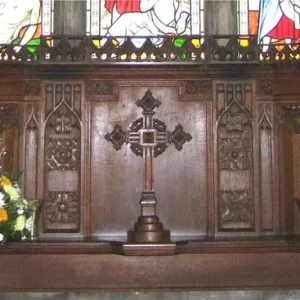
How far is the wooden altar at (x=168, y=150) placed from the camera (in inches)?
216

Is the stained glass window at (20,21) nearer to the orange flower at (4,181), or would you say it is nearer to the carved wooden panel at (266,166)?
the orange flower at (4,181)

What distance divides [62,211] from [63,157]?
1.22ft

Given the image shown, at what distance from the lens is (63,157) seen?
5.52m

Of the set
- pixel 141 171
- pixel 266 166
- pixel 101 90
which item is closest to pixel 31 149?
pixel 101 90

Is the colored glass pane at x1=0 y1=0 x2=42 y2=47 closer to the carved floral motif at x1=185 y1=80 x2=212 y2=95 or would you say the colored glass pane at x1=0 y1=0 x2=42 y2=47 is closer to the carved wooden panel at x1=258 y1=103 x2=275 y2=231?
the carved floral motif at x1=185 y1=80 x2=212 y2=95

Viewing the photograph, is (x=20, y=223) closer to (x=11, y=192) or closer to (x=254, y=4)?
(x=11, y=192)

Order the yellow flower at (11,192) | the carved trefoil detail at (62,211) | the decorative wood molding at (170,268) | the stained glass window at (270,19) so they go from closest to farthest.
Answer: the decorative wood molding at (170,268)
the yellow flower at (11,192)
the carved trefoil detail at (62,211)
the stained glass window at (270,19)

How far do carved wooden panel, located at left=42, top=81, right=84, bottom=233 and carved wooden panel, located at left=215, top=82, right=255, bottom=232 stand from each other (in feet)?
3.18

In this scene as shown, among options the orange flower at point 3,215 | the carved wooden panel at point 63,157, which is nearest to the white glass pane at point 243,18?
the carved wooden panel at point 63,157

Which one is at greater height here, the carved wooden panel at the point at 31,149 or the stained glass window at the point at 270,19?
the stained glass window at the point at 270,19

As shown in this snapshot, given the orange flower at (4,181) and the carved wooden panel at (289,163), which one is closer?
the orange flower at (4,181)

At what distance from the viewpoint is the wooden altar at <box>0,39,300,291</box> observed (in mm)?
5480

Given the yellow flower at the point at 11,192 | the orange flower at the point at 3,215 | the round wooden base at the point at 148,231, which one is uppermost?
the yellow flower at the point at 11,192

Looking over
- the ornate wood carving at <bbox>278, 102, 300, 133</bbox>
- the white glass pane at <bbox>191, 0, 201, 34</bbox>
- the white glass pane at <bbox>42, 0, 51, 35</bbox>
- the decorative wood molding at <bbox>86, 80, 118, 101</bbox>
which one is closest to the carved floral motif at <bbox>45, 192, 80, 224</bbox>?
the decorative wood molding at <bbox>86, 80, 118, 101</bbox>
